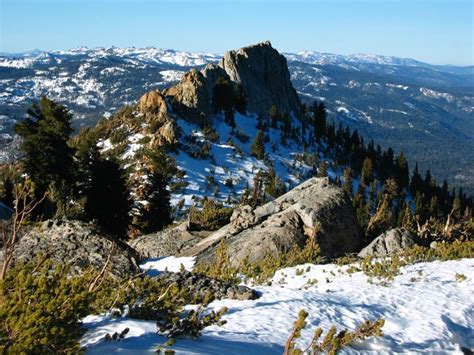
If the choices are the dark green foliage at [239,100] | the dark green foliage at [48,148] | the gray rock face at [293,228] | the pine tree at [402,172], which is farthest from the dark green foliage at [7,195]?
the pine tree at [402,172]

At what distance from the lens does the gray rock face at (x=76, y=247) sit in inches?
451

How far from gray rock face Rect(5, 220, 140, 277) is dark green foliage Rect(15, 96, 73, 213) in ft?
49.0

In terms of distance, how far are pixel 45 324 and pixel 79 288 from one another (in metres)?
0.81

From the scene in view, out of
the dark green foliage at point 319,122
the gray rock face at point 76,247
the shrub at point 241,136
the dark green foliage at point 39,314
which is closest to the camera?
the dark green foliage at point 39,314

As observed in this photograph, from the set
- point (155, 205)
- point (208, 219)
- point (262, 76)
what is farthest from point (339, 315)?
point (262, 76)

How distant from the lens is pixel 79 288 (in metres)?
5.30

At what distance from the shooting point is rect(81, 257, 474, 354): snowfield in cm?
627

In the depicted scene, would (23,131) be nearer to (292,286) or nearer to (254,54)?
(292,286)

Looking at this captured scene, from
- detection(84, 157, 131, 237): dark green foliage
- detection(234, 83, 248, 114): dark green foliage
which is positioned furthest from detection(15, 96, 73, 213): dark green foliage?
detection(234, 83, 248, 114): dark green foliage

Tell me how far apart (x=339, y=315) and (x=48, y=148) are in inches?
900

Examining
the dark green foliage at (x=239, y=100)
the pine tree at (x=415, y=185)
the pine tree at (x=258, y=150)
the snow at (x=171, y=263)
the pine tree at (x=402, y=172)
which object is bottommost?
the pine tree at (x=415, y=185)

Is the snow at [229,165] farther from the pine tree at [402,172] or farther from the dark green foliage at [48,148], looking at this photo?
the pine tree at [402,172]

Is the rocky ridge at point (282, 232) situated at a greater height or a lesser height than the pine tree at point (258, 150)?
greater

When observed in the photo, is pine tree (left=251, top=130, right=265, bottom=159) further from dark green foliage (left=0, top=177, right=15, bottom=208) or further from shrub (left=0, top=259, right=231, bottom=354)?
shrub (left=0, top=259, right=231, bottom=354)
